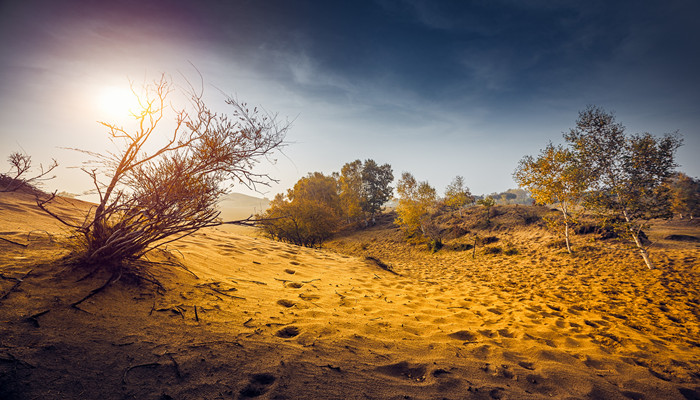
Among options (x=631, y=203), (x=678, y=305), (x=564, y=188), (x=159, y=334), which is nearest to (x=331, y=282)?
(x=159, y=334)

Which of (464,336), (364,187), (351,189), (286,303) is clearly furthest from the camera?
(364,187)

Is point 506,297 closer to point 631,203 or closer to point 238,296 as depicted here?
point 238,296

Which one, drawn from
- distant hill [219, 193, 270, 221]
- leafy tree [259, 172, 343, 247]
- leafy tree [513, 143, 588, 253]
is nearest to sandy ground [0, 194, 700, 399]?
distant hill [219, 193, 270, 221]

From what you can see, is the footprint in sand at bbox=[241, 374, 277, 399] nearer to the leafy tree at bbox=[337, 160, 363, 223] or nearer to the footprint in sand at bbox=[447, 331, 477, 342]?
the footprint in sand at bbox=[447, 331, 477, 342]

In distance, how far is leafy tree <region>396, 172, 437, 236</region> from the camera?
22297mm

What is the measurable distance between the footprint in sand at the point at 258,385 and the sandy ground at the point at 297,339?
1cm

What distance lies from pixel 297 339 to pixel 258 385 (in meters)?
0.81

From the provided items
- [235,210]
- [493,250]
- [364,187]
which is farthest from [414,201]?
[235,210]

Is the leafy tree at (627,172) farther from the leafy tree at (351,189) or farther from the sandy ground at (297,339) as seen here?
the leafy tree at (351,189)

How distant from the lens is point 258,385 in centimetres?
180

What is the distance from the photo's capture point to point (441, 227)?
24.1 metres

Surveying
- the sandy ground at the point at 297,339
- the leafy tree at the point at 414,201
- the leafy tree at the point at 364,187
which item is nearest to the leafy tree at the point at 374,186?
the leafy tree at the point at 364,187

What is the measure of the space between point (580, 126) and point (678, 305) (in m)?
6.89

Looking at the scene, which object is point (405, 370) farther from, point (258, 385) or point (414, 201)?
point (414, 201)
